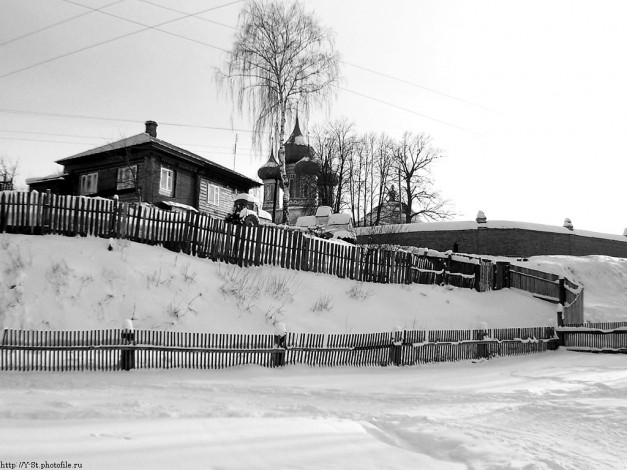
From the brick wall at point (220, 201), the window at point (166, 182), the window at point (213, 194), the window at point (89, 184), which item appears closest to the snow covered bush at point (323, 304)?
the window at point (166, 182)

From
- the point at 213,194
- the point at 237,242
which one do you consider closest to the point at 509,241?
the point at 213,194

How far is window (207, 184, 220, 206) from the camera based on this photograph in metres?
33.4

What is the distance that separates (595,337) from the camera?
1684 centimetres

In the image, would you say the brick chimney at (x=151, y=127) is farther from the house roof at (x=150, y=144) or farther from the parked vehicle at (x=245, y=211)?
the parked vehicle at (x=245, y=211)

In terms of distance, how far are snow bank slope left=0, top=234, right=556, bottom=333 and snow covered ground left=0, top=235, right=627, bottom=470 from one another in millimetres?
44

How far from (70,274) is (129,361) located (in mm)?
3851

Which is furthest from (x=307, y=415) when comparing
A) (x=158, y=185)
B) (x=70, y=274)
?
(x=158, y=185)

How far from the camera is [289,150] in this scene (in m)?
57.8

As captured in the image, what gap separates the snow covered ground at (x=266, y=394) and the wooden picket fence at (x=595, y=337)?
2.51 ft

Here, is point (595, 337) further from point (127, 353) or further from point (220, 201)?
point (220, 201)

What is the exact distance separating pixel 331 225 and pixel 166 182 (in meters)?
10.2

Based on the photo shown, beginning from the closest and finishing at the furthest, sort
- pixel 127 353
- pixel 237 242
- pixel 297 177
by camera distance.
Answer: pixel 127 353
pixel 237 242
pixel 297 177

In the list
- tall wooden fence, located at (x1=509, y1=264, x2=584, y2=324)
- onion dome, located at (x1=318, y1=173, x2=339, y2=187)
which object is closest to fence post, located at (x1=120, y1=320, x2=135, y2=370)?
tall wooden fence, located at (x1=509, y1=264, x2=584, y2=324)

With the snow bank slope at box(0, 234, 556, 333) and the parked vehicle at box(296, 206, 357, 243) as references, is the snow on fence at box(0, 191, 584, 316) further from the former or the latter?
the parked vehicle at box(296, 206, 357, 243)
